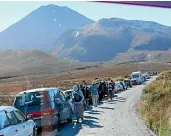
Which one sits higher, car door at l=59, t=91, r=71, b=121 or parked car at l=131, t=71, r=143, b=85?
car door at l=59, t=91, r=71, b=121

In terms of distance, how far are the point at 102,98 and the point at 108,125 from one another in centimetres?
1794

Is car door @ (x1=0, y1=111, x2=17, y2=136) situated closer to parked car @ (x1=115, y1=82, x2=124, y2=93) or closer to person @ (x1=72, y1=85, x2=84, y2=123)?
person @ (x1=72, y1=85, x2=84, y2=123)

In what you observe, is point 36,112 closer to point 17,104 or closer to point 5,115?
point 17,104

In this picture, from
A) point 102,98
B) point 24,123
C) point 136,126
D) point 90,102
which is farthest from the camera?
point 102,98

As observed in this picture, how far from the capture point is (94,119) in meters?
21.2

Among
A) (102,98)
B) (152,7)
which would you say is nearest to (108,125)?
(152,7)

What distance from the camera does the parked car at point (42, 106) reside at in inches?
653

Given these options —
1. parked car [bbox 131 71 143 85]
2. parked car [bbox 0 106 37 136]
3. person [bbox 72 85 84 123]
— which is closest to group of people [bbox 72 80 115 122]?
person [bbox 72 85 84 123]

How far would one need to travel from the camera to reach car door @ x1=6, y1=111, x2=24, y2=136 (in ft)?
35.0

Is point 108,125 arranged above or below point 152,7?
below

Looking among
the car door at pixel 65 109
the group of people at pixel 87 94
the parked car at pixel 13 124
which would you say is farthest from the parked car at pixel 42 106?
the parked car at pixel 13 124

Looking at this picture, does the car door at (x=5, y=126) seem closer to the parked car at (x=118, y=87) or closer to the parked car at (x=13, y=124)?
the parked car at (x=13, y=124)

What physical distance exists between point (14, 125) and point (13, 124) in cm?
3

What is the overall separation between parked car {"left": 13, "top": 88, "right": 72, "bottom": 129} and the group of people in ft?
8.34
